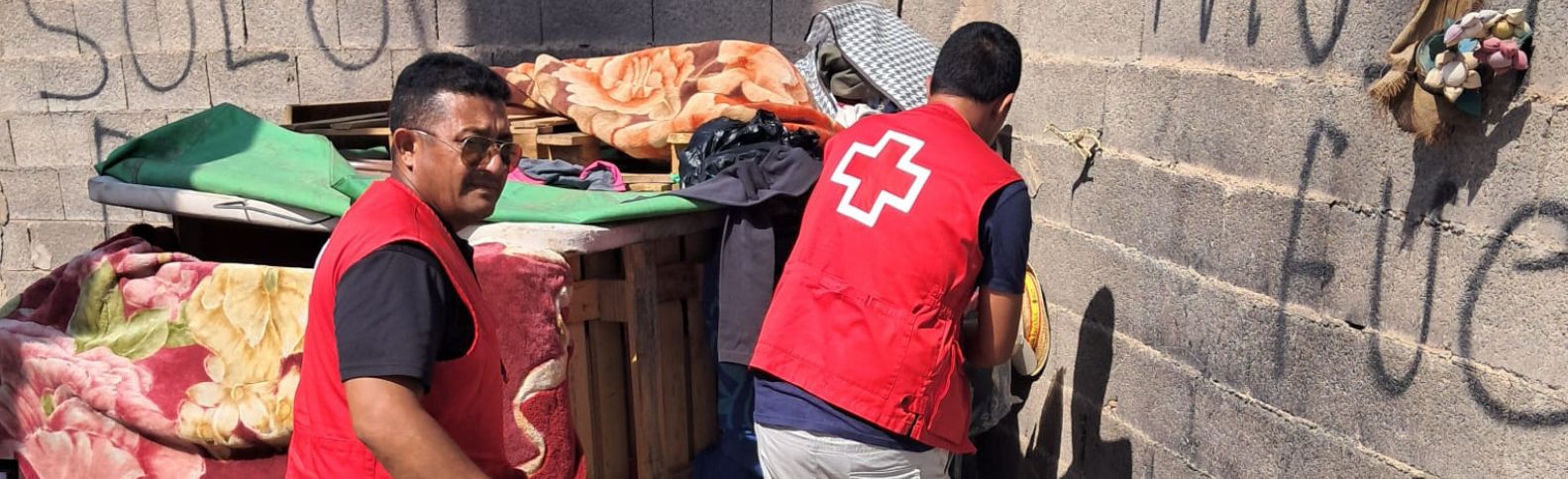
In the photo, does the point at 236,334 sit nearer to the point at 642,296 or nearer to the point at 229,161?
the point at 229,161

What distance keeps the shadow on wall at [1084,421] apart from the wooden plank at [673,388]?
3.66 feet

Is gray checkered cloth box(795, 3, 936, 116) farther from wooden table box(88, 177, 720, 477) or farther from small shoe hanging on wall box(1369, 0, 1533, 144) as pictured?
small shoe hanging on wall box(1369, 0, 1533, 144)

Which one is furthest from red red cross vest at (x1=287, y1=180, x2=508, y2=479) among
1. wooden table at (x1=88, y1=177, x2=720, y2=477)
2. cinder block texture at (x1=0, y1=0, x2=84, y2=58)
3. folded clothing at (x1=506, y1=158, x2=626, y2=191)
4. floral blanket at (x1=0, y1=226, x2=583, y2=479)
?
cinder block texture at (x1=0, y1=0, x2=84, y2=58)

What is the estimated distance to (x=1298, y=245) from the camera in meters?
2.61

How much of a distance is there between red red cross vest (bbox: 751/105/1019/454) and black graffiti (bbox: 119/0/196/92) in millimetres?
3785

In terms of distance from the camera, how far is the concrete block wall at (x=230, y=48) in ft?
16.8

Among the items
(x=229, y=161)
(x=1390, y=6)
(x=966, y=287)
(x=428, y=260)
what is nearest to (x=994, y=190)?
(x=966, y=287)

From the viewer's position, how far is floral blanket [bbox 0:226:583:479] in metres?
3.00

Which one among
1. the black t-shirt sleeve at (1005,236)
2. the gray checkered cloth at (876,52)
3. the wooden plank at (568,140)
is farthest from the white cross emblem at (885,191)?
the wooden plank at (568,140)

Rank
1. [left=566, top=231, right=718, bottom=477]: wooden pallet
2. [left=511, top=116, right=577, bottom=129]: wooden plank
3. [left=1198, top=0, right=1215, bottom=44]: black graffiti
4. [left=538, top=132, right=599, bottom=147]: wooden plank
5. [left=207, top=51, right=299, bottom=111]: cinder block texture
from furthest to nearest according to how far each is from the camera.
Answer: [left=207, top=51, right=299, bottom=111]: cinder block texture < [left=511, top=116, right=577, bottom=129]: wooden plank < [left=538, top=132, right=599, bottom=147]: wooden plank < [left=566, top=231, right=718, bottom=477]: wooden pallet < [left=1198, top=0, right=1215, bottom=44]: black graffiti

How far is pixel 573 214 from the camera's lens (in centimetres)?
322

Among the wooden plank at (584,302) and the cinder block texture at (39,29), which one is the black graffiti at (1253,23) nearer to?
the wooden plank at (584,302)

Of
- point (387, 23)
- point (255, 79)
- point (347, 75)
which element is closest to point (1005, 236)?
point (387, 23)

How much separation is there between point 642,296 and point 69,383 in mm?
1568
